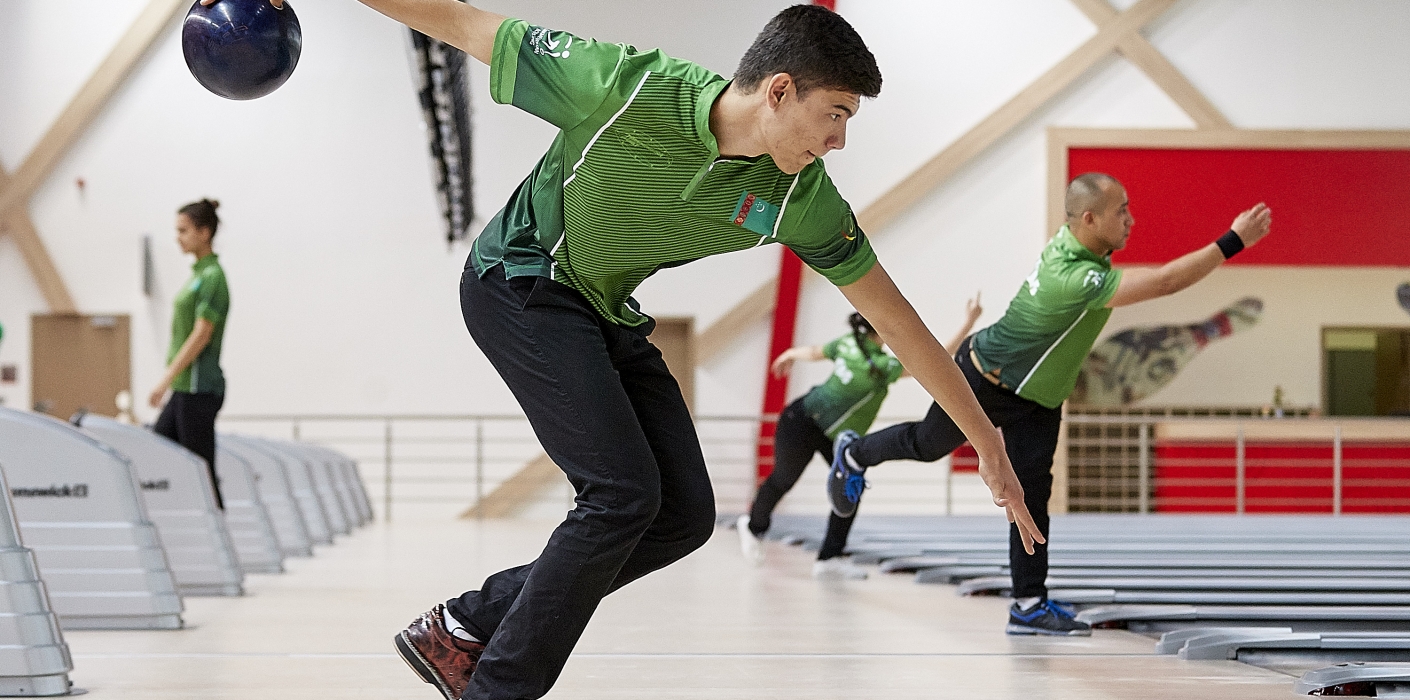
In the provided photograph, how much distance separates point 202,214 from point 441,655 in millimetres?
3347

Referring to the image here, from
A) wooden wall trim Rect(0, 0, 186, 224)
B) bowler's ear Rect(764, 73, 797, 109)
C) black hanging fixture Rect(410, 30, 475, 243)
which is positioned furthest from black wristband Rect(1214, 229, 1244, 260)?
wooden wall trim Rect(0, 0, 186, 224)

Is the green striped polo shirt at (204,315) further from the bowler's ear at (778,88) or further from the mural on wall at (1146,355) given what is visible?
the mural on wall at (1146,355)

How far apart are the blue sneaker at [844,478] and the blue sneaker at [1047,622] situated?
105 centimetres

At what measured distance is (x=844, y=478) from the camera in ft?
15.5

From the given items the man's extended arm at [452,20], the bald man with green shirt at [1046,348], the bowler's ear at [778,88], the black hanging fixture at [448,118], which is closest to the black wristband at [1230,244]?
the bald man with green shirt at [1046,348]

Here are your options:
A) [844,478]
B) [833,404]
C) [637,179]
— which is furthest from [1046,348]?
[833,404]

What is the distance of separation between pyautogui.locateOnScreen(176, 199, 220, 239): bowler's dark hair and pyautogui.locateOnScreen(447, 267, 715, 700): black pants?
127 inches

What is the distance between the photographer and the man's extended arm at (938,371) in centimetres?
208

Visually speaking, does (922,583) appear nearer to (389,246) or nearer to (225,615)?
(225,615)

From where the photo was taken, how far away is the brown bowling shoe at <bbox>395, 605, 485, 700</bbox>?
2234 millimetres

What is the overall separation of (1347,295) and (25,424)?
38.7 feet

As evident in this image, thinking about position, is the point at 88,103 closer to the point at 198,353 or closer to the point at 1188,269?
the point at 198,353

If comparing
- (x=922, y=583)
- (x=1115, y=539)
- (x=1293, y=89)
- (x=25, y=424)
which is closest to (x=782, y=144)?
(x=25, y=424)

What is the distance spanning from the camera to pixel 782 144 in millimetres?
1908
